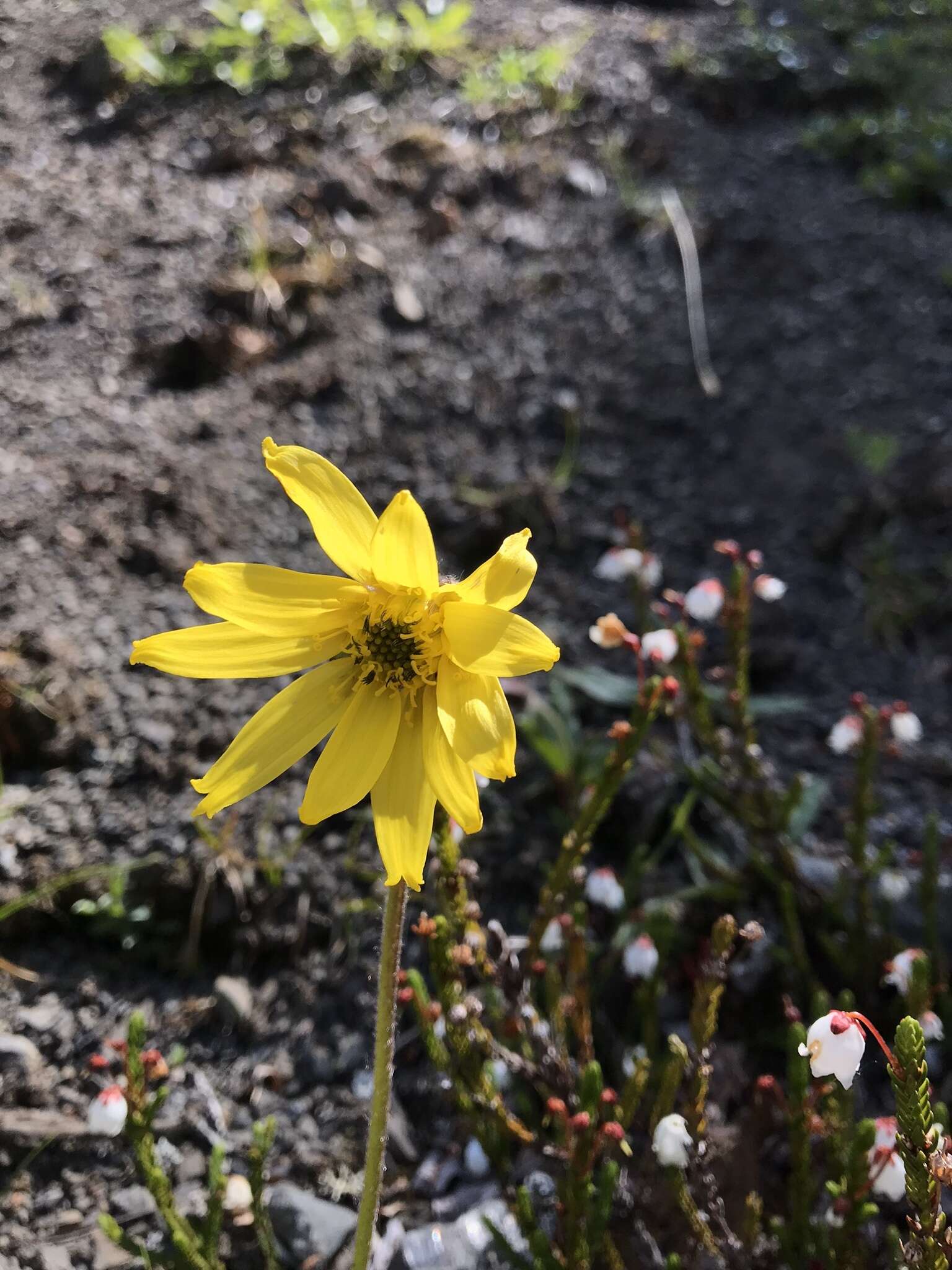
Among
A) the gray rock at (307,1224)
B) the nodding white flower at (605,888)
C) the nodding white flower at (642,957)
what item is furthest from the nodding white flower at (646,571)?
the gray rock at (307,1224)

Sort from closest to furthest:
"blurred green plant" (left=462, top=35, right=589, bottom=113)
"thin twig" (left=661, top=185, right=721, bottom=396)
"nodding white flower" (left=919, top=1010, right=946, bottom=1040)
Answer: "nodding white flower" (left=919, top=1010, right=946, bottom=1040) → "thin twig" (left=661, top=185, right=721, bottom=396) → "blurred green plant" (left=462, top=35, right=589, bottom=113)

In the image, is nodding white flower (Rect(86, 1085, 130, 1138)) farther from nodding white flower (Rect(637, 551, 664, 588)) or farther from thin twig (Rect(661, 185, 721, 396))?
thin twig (Rect(661, 185, 721, 396))

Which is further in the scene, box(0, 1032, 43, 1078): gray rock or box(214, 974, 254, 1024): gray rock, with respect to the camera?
box(214, 974, 254, 1024): gray rock

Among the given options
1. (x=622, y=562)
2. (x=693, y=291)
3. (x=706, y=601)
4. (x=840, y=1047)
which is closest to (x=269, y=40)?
(x=693, y=291)

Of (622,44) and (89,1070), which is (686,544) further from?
(622,44)

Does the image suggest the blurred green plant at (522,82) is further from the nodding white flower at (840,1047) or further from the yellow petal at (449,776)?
the nodding white flower at (840,1047)

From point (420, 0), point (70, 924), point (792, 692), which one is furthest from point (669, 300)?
point (70, 924)

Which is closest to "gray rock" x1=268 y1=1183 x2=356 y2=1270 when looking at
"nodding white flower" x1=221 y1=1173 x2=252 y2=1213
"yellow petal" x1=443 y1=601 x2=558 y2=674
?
"nodding white flower" x1=221 y1=1173 x2=252 y2=1213
